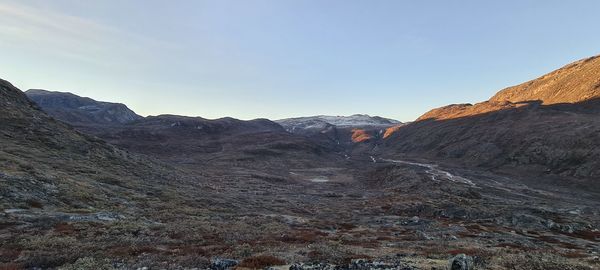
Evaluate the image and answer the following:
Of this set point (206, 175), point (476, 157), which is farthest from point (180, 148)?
point (476, 157)

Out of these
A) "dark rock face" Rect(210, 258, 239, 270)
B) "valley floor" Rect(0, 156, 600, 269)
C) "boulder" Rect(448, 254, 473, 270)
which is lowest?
"valley floor" Rect(0, 156, 600, 269)

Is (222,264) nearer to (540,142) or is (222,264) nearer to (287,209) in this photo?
(287,209)

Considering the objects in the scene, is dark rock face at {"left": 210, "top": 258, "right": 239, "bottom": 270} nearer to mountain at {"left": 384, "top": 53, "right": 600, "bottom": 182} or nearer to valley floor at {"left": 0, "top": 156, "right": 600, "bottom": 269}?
valley floor at {"left": 0, "top": 156, "right": 600, "bottom": 269}

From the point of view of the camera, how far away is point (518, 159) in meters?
142

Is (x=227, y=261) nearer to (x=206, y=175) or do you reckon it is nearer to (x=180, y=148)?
(x=206, y=175)

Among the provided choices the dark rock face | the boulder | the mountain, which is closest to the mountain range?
the dark rock face

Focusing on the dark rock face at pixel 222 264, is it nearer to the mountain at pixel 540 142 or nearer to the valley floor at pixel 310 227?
the valley floor at pixel 310 227

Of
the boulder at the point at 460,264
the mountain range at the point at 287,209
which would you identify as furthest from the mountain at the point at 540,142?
the boulder at the point at 460,264

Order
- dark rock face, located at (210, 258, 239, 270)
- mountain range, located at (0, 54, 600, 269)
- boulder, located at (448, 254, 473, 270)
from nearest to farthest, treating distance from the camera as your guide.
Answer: boulder, located at (448, 254, 473, 270) → dark rock face, located at (210, 258, 239, 270) → mountain range, located at (0, 54, 600, 269)

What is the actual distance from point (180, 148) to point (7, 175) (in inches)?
5449

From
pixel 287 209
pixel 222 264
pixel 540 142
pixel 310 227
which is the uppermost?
pixel 540 142

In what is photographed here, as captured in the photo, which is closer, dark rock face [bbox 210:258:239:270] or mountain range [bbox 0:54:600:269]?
dark rock face [bbox 210:258:239:270]

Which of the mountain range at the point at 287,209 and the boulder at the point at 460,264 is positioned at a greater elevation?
the boulder at the point at 460,264

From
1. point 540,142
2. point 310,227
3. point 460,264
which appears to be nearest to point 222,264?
point 460,264
